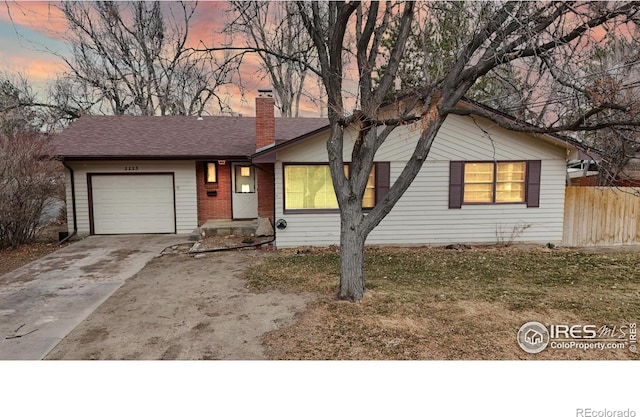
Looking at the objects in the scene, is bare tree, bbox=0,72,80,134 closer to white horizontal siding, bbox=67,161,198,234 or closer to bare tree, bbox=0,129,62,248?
white horizontal siding, bbox=67,161,198,234

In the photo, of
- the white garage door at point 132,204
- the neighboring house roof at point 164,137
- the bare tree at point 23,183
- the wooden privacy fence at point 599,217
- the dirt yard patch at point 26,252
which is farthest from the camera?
the white garage door at point 132,204

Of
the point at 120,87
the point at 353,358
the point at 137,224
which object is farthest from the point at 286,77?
the point at 353,358

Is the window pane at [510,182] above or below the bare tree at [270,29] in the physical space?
below

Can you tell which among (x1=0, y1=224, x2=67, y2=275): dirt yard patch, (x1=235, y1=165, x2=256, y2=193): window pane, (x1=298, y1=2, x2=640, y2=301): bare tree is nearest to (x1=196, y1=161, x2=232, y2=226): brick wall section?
(x1=235, y1=165, x2=256, y2=193): window pane

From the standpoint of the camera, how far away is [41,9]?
4.72m

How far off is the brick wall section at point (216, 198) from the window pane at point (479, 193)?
23.8ft

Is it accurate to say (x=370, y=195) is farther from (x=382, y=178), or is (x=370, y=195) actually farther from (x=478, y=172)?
(x=478, y=172)

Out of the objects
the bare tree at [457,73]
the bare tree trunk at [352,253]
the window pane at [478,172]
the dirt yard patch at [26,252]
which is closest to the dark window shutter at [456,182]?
the window pane at [478,172]

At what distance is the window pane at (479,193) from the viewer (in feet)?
32.0

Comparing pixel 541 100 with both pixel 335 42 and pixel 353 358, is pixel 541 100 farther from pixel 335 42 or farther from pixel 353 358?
pixel 353 358

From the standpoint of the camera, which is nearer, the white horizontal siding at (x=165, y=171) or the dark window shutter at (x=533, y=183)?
the dark window shutter at (x=533, y=183)

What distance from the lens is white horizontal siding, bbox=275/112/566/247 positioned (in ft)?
30.5

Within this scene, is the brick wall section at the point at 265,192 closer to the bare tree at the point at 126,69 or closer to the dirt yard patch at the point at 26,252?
the dirt yard patch at the point at 26,252

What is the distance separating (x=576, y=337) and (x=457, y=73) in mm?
3595
